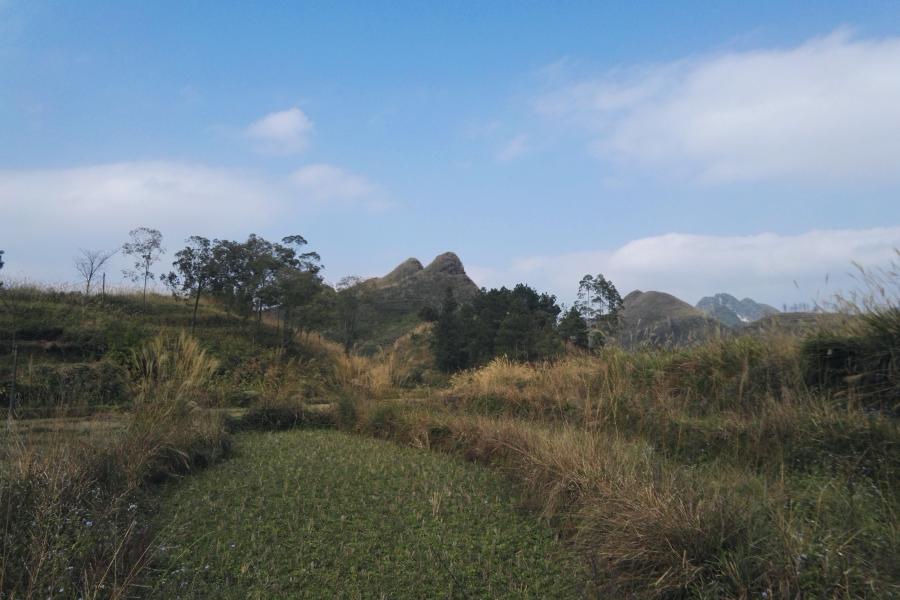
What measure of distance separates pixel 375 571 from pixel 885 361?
16.3 ft

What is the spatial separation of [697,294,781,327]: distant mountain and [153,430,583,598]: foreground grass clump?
5.19m

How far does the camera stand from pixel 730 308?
62719mm

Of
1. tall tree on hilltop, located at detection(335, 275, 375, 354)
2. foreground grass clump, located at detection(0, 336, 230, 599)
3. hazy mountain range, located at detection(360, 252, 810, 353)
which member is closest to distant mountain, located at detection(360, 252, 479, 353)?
hazy mountain range, located at detection(360, 252, 810, 353)

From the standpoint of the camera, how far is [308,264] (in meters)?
27.8

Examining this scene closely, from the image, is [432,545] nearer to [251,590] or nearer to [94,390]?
[251,590]

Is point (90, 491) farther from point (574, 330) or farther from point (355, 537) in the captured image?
point (574, 330)

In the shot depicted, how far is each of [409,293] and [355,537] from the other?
159ft

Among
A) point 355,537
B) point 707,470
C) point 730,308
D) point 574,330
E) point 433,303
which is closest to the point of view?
point 355,537

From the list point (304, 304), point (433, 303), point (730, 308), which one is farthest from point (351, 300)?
point (730, 308)

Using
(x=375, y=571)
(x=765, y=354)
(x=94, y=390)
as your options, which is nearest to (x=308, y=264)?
(x=94, y=390)

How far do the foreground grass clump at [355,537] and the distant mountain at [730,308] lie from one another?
5191 mm

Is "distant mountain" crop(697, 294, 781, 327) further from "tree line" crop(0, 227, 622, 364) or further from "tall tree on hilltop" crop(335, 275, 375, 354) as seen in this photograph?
"tall tree on hilltop" crop(335, 275, 375, 354)

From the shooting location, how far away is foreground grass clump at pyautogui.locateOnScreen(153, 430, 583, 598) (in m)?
3.07

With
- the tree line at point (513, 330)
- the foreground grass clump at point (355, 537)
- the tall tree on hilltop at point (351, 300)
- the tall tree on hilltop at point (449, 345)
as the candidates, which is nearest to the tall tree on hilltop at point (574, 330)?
the tree line at point (513, 330)
